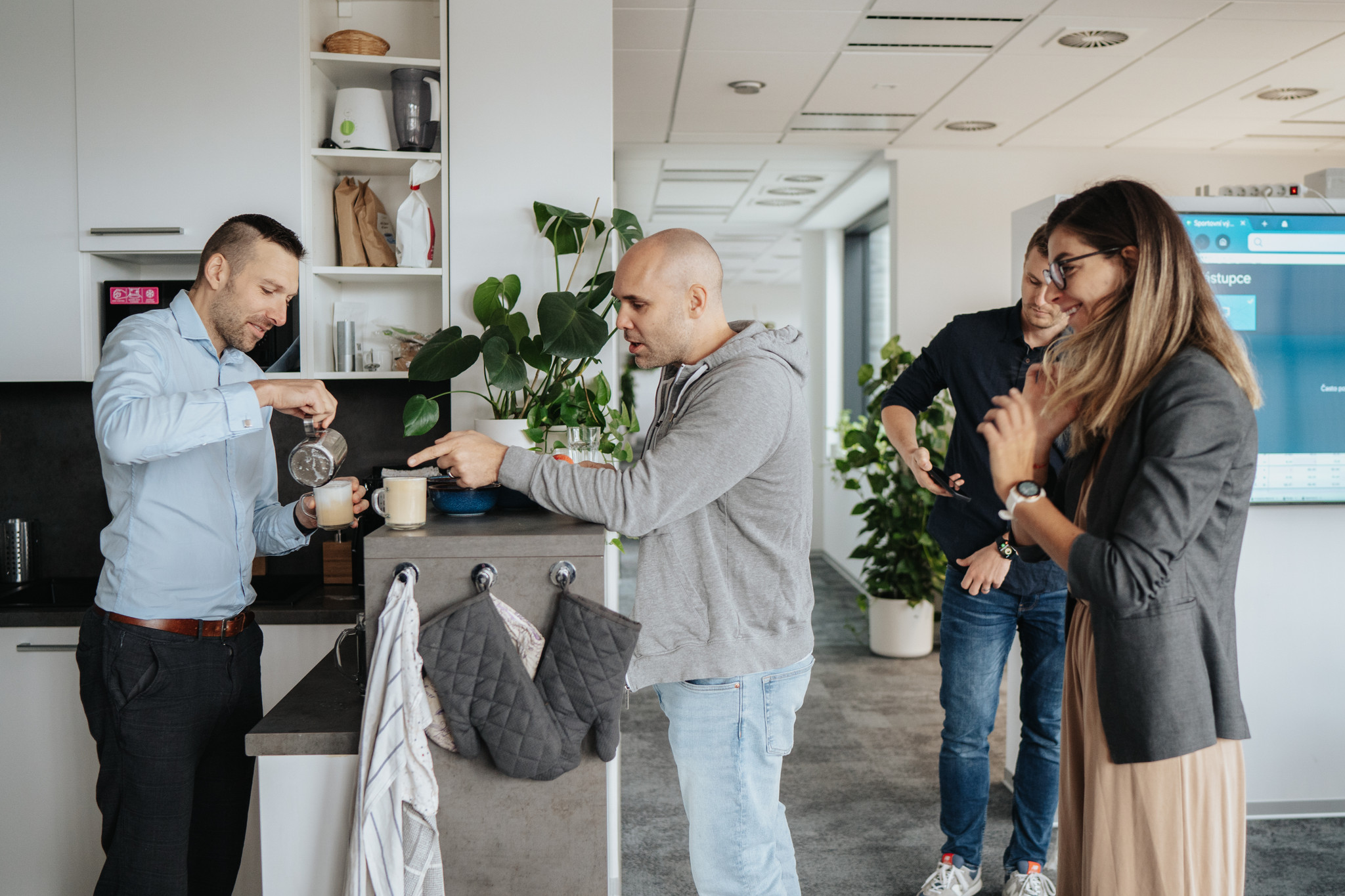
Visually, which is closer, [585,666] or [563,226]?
[585,666]

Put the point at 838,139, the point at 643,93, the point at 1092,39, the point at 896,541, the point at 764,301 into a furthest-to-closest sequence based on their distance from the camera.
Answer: the point at 764,301, the point at 838,139, the point at 896,541, the point at 643,93, the point at 1092,39

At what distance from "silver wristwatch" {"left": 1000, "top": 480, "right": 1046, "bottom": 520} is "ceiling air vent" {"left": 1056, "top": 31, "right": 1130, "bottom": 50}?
288 cm

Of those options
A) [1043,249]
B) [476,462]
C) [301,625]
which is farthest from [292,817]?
[1043,249]

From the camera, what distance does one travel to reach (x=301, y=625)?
95.6 inches

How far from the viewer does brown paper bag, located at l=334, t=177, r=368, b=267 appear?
2680 millimetres

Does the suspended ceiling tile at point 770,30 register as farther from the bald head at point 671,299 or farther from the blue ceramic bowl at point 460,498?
the blue ceramic bowl at point 460,498

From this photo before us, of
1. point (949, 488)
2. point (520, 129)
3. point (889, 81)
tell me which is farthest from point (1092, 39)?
point (520, 129)

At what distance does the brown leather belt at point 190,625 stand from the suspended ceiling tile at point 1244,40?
383 cm

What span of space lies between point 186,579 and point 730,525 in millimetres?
1064

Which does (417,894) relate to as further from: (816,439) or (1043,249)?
(816,439)

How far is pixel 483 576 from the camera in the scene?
52.9 inches

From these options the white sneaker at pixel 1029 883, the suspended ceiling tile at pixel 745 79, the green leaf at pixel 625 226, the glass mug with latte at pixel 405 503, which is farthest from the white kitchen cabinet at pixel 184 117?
the white sneaker at pixel 1029 883

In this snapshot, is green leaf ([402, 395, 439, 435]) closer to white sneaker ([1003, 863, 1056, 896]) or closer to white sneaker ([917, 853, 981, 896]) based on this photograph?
white sneaker ([917, 853, 981, 896])

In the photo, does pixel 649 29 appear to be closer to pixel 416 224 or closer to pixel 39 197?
pixel 416 224
